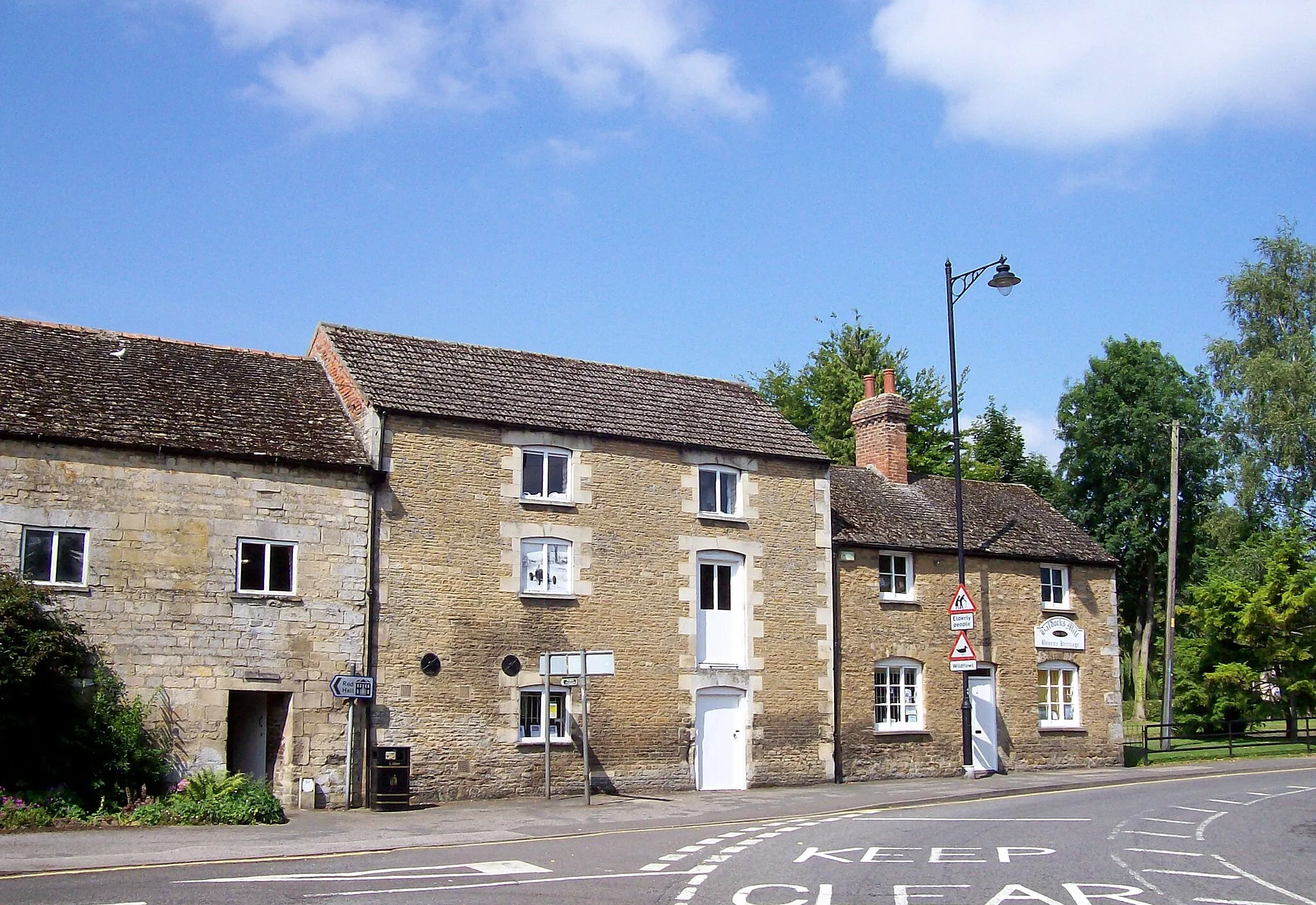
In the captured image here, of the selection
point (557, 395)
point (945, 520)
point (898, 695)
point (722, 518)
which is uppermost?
point (557, 395)

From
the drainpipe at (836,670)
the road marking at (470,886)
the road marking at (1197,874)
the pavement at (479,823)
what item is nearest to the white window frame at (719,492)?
the drainpipe at (836,670)

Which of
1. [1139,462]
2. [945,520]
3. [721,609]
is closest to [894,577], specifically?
[945,520]

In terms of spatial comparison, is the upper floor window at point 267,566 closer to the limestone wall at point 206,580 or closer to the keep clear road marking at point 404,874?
the limestone wall at point 206,580

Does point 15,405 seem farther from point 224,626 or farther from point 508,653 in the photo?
point 508,653

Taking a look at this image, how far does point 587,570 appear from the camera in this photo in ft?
81.6

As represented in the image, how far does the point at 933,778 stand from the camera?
93.5 feet

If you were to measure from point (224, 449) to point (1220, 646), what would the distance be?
31822mm

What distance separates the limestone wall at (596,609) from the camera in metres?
23.0

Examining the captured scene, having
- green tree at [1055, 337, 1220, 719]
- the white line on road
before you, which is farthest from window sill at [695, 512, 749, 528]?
green tree at [1055, 337, 1220, 719]

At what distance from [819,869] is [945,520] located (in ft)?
63.8

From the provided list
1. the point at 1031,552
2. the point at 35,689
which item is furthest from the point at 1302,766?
the point at 35,689

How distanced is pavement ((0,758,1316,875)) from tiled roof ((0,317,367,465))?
6.43 metres

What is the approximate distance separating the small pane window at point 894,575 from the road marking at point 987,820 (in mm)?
10608

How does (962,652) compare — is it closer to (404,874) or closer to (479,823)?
(479,823)
